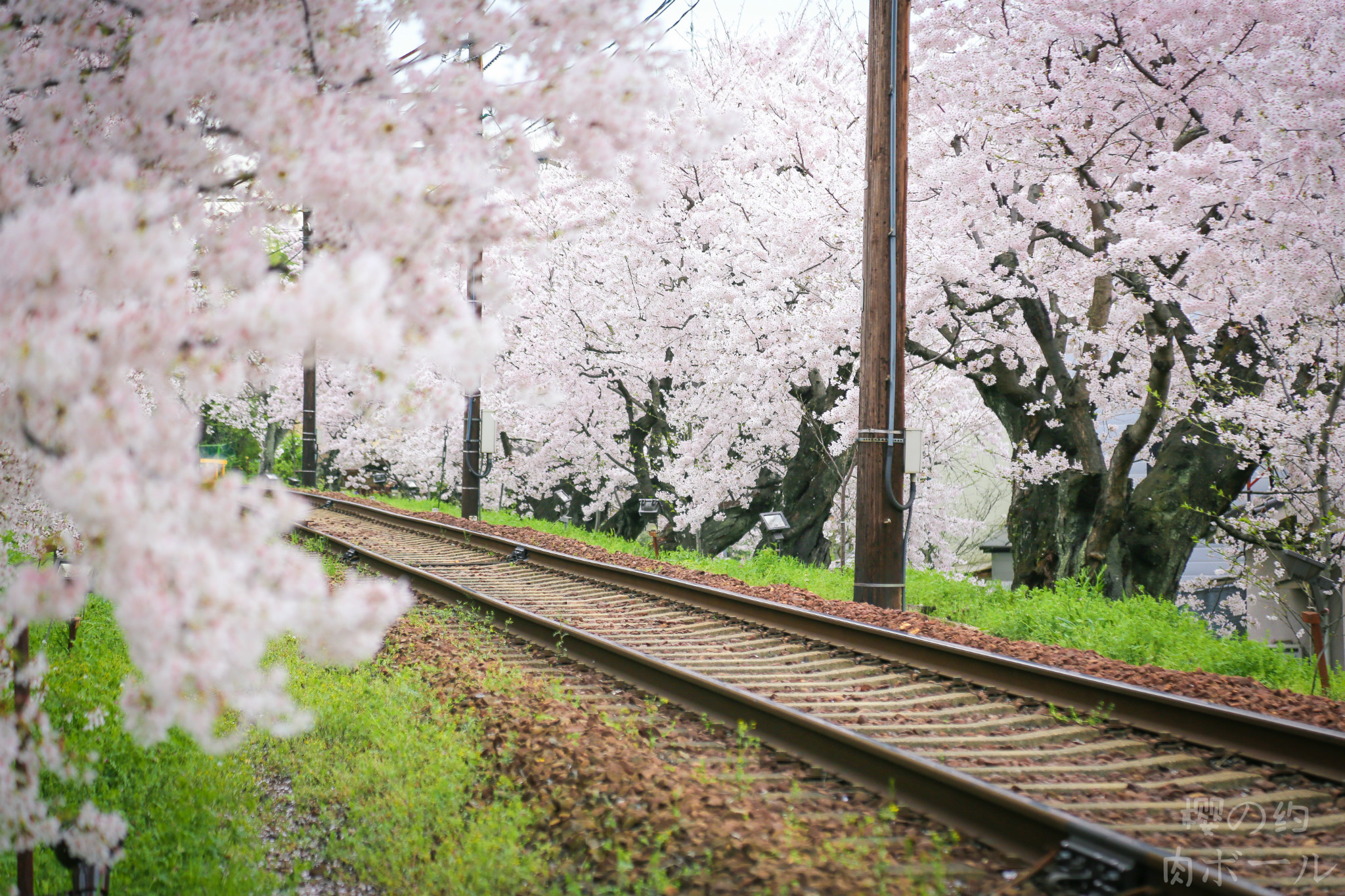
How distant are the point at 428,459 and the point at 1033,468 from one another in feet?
70.1

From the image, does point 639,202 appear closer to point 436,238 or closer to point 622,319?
point 436,238

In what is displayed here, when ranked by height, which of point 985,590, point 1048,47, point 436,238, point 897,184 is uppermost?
point 1048,47

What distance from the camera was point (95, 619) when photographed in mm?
9375

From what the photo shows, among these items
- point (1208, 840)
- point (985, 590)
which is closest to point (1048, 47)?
point (985, 590)

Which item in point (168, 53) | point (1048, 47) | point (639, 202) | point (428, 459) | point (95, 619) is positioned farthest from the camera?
point (428, 459)

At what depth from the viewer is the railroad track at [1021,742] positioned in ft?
11.8

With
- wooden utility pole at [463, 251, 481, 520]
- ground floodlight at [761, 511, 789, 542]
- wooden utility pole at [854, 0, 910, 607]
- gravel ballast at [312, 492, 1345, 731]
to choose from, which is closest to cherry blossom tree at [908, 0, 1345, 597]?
wooden utility pole at [854, 0, 910, 607]

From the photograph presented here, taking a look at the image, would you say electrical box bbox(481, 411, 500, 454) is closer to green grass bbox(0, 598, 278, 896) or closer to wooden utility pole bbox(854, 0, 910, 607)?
wooden utility pole bbox(854, 0, 910, 607)

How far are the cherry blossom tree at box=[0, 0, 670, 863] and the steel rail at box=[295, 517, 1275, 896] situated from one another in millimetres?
2493

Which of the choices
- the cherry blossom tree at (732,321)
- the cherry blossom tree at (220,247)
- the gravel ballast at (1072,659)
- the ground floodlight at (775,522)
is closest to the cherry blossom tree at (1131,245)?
the cherry blossom tree at (732,321)

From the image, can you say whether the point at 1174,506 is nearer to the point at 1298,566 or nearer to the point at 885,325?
the point at 1298,566

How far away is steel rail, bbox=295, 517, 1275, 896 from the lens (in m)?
3.20

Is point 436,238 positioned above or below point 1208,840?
above

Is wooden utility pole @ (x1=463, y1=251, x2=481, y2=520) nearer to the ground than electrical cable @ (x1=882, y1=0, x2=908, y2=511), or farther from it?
nearer to the ground
